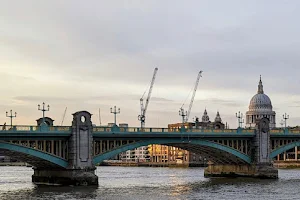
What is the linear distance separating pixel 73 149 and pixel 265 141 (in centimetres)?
4517

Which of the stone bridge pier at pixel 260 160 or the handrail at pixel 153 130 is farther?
the stone bridge pier at pixel 260 160

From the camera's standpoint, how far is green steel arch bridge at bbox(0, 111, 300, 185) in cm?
10481

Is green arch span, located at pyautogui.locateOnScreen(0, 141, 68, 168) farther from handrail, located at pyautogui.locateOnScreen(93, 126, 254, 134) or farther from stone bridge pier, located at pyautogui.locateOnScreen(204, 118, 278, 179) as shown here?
stone bridge pier, located at pyautogui.locateOnScreen(204, 118, 278, 179)

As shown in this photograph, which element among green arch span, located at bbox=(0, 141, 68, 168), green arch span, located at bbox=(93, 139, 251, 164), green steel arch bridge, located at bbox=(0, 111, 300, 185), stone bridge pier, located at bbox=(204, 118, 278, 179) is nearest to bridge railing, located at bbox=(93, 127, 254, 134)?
green steel arch bridge, located at bbox=(0, 111, 300, 185)

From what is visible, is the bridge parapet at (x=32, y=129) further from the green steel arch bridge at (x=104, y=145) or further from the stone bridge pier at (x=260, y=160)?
the stone bridge pier at (x=260, y=160)

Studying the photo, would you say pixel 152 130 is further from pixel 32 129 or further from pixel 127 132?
pixel 32 129

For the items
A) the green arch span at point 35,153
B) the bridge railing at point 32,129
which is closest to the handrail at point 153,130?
the bridge railing at point 32,129

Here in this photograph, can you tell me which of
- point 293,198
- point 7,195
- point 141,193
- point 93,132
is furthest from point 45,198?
point 293,198

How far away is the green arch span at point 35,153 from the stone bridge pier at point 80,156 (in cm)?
148

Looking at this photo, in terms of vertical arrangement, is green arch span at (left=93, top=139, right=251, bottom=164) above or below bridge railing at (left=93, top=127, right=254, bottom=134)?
below

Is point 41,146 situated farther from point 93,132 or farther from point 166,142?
point 166,142

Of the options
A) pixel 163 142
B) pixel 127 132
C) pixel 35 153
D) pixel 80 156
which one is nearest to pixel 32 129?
pixel 35 153

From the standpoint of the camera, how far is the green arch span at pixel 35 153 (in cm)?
10138

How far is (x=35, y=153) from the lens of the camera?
104 meters
